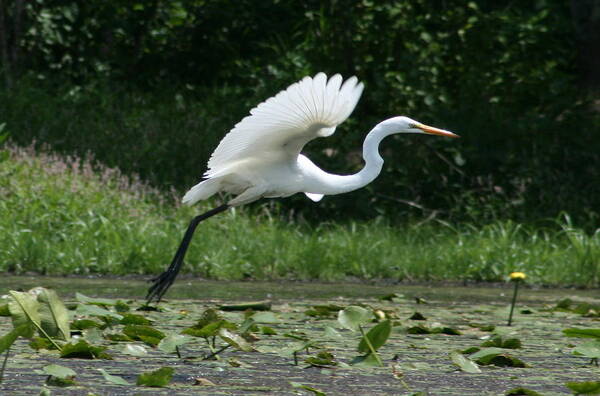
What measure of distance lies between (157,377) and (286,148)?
260 cm

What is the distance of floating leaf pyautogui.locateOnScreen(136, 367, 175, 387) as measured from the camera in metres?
3.50

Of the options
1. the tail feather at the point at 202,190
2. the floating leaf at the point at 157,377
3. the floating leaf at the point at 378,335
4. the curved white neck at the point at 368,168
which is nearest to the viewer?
the floating leaf at the point at 157,377

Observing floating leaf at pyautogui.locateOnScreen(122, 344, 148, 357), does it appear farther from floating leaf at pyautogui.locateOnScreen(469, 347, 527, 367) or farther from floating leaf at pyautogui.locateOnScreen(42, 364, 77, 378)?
floating leaf at pyautogui.locateOnScreen(469, 347, 527, 367)

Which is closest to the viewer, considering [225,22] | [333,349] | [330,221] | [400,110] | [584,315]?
[333,349]

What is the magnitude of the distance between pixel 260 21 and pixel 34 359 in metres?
9.09

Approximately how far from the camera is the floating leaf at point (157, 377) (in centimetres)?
350

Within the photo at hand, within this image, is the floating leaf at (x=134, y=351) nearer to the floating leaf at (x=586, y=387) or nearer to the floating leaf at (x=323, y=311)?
the floating leaf at (x=323, y=311)

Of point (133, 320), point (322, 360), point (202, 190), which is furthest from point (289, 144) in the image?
point (322, 360)

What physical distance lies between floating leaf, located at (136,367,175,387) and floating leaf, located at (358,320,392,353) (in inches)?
30.4

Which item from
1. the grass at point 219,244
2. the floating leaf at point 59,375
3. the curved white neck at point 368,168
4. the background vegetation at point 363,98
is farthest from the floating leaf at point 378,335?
the background vegetation at point 363,98

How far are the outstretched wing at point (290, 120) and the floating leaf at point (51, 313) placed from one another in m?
1.49

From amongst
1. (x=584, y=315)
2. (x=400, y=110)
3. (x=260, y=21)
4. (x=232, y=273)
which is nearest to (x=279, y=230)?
(x=232, y=273)

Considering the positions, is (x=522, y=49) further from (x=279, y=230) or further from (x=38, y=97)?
(x=38, y=97)

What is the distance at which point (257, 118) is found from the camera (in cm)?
530
